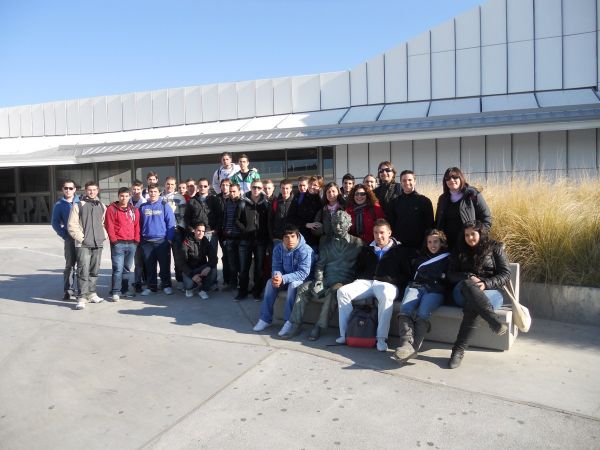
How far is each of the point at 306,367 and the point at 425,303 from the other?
130 cm

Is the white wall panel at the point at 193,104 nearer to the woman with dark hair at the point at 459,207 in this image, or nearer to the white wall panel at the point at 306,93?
the white wall panel at the point at 306,93

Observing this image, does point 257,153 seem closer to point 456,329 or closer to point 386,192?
point 386,192

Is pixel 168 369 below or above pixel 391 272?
below

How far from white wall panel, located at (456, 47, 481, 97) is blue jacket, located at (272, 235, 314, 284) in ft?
41.6

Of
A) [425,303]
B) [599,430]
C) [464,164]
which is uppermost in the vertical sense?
[464,164]

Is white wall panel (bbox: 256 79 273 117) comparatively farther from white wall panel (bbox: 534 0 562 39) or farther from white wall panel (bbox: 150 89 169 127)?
white wall panel (bbox: 534 0 562 39)

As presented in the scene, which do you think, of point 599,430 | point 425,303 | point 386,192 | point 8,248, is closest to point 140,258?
point 386,192

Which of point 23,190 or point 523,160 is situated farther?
point 23,190

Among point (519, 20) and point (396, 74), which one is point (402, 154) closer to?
point (396, 74)

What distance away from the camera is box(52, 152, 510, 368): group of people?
4695 millimetres

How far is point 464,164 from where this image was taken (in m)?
14.3

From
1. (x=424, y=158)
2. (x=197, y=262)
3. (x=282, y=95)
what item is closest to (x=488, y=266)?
(x=197, y=262)

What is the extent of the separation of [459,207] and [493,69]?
41.1 ft

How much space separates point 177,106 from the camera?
2084 cm
